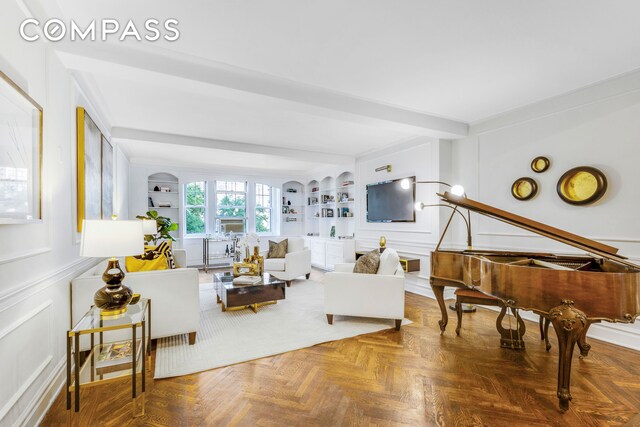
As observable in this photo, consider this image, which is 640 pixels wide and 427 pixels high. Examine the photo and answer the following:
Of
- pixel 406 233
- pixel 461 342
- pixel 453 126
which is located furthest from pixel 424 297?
pixel 453 126

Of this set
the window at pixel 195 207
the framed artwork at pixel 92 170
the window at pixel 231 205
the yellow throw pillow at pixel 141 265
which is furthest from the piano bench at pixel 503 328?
the window at pixel 195 207

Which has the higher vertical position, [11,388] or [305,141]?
[305,141]

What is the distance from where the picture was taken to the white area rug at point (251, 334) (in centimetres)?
254

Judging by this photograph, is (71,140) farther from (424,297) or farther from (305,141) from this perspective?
(424,297)

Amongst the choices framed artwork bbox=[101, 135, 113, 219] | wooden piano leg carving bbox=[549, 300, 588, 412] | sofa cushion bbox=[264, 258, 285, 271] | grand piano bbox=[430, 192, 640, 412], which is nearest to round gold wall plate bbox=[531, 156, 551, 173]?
grand piano bbox=[430, 192, 640, 412]

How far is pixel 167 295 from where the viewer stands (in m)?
2.68

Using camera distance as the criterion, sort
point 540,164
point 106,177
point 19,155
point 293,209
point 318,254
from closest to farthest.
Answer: point 19,155, point 540,164, point 106,177, point 318,254, point 293,209

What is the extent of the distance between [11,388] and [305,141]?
4.61 meters

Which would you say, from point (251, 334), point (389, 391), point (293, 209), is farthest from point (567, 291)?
point (293, 209)

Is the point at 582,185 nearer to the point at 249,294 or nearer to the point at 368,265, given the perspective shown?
the point at 368,265

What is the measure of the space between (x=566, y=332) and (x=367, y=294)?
1732mm

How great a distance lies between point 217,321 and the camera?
348 centimetres

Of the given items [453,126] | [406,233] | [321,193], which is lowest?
[406,233]

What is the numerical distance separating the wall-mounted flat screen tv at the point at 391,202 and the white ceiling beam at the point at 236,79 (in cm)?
128
